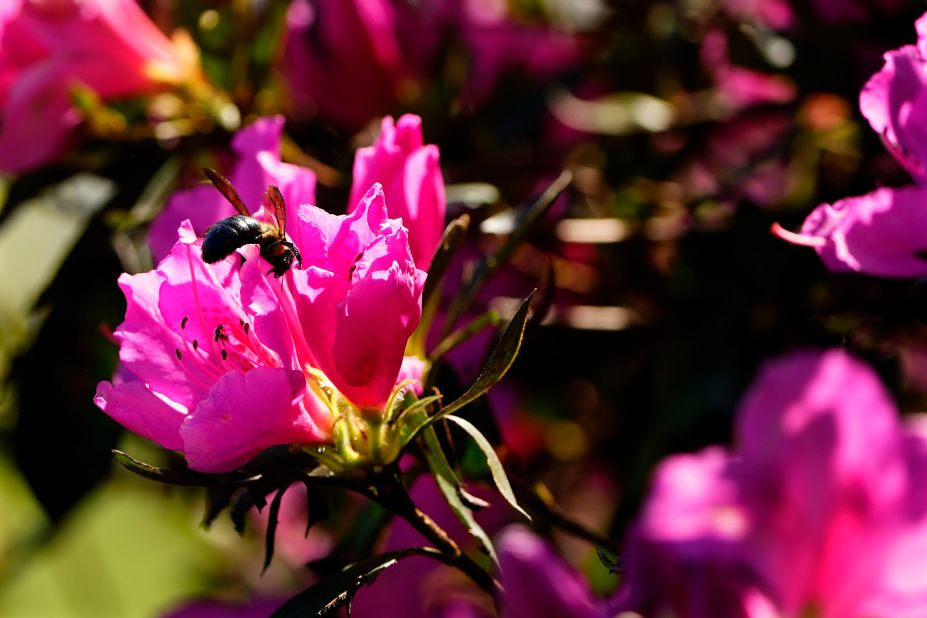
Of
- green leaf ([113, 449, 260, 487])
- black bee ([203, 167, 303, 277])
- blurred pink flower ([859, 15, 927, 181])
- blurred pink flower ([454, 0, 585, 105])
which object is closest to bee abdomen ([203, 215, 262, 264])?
black bee ([203, 167, 303, 277])

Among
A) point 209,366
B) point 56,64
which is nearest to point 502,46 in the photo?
point 56,64

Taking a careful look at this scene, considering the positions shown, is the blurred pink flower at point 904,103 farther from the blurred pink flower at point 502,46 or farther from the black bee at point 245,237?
the blurred pink flower at point 502,46

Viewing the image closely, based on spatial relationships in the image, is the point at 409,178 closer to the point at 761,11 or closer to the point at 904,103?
the point at 904,103

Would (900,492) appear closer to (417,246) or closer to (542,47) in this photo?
(417,246)

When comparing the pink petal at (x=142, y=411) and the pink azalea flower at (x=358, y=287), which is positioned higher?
the pink azalea flower at (x=358, y=287)

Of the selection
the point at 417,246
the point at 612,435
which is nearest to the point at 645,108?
the point at 612,435

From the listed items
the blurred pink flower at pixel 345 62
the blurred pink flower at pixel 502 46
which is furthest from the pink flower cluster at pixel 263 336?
the blurred pink flower at pixel 502 46
